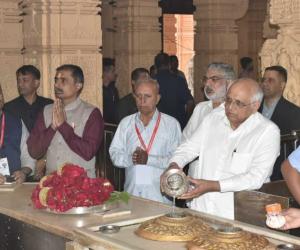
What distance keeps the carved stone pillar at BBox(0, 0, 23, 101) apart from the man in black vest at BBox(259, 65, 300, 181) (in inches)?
142

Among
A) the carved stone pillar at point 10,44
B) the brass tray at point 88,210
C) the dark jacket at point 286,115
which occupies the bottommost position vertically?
the brass tray at point 88,210

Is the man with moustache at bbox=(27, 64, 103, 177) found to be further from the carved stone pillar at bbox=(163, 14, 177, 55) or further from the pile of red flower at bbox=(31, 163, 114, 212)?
the carved stone pillar at bbox=(163, 14, 177, 55)

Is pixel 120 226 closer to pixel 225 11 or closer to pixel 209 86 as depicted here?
pixel 209 86

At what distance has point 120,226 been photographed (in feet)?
12.2

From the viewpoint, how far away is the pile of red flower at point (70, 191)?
3992 millimetres

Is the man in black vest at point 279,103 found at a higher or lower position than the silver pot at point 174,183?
higher

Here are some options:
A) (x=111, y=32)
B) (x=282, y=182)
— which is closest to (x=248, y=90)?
(x=282, y=182)

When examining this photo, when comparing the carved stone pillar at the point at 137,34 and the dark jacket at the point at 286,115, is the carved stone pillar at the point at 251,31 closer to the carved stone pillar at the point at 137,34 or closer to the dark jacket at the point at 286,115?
the carved stone pillar at the point at 137,34

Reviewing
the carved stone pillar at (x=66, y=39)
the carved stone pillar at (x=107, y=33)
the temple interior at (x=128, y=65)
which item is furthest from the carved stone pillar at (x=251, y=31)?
the carved stone pillar at (x=66, y=39)

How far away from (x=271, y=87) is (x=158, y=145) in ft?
4.72

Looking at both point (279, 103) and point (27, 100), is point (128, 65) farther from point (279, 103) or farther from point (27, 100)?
point (279, 103)

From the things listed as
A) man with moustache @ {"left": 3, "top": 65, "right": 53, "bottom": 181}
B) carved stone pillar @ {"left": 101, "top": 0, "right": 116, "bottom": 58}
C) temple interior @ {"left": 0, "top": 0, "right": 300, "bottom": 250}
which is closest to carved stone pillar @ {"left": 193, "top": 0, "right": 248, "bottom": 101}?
temple interior @ {"left": 0, "top": 0, "right": 300, "bottom": 250}

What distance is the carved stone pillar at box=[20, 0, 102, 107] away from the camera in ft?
25.5

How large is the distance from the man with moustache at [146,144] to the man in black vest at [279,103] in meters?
1.16
